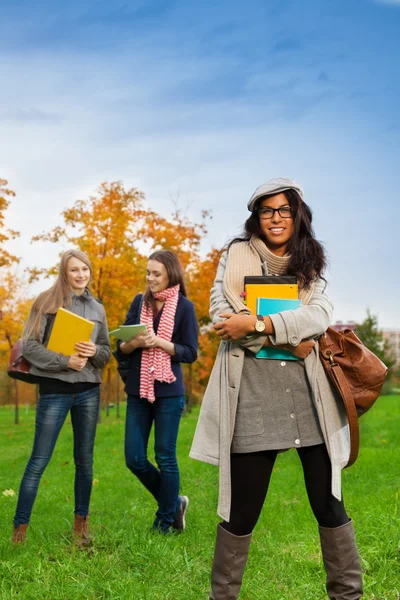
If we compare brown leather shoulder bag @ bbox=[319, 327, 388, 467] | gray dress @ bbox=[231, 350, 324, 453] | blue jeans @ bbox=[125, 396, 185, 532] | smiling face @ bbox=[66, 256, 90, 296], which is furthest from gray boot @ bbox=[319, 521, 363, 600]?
smiling face @ bbox=[66, 256, 90, 296]

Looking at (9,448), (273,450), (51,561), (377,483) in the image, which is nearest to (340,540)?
(273,450)

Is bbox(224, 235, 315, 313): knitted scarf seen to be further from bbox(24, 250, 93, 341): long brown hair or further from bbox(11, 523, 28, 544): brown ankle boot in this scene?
bbox(11, 523, 28, 544): brown ankle boot

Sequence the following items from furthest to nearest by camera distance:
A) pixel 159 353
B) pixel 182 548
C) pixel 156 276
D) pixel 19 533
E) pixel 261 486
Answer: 1. pixel 156 276
2. pixel 159 353
3. pixel 19 533
4. pixel 182 548
5. pixel 261 486

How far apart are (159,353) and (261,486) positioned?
234cm

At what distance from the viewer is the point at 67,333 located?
201 inches

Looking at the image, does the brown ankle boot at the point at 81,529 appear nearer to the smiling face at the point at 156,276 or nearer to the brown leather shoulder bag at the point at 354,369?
Result: the smiling face at the point at 156,276

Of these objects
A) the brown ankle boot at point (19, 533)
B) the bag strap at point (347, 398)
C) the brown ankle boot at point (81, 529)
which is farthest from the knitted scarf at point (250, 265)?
the brown ankle boot at point (19, 533)

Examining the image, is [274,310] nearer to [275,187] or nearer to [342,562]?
[275,187]

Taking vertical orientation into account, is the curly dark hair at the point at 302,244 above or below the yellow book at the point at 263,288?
above

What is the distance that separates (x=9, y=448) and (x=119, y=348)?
10.2 metres

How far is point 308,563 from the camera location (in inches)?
175

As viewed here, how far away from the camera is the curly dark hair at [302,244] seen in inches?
129

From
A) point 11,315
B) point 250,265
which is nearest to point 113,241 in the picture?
point 11,315

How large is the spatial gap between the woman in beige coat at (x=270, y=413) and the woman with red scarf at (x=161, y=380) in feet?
6.78
